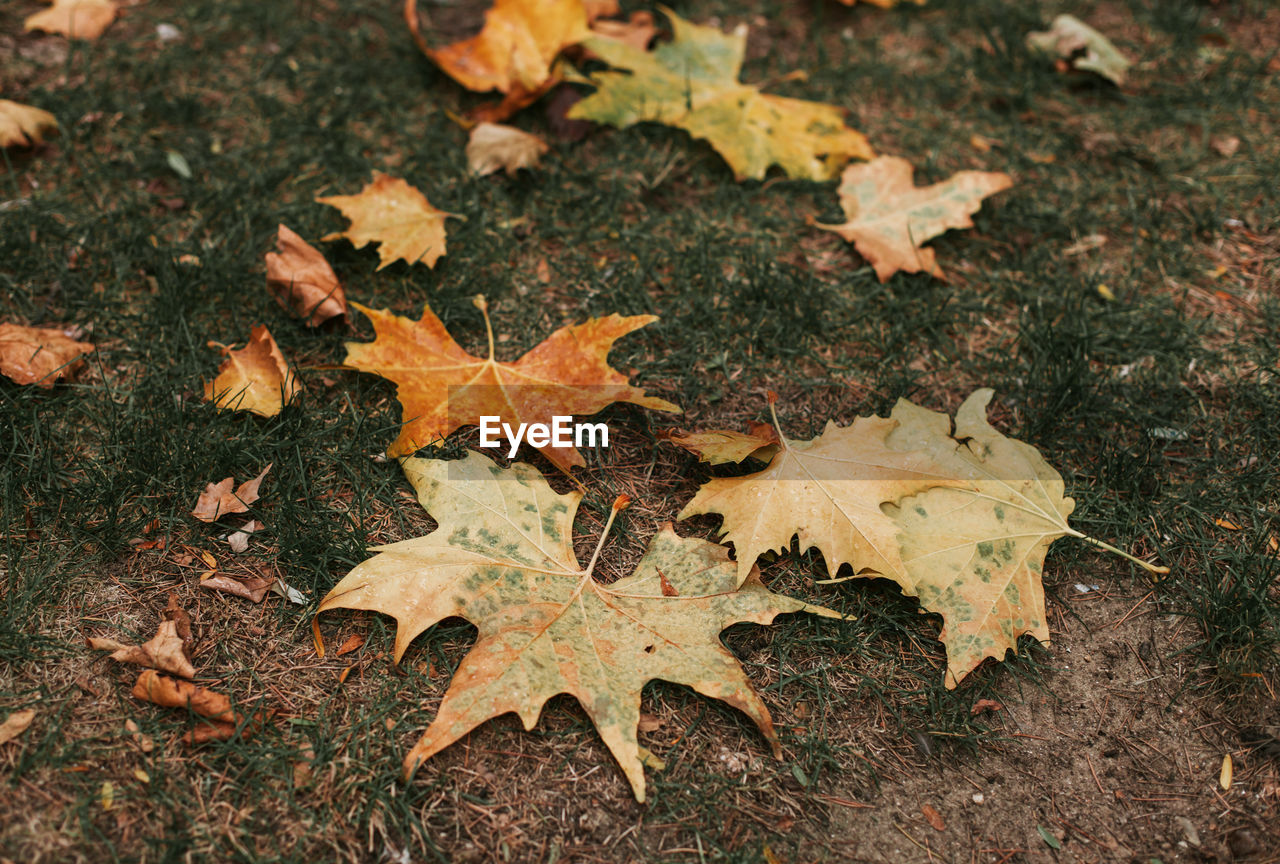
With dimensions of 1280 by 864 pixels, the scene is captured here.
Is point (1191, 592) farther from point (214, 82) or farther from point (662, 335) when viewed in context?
point (214, 82)

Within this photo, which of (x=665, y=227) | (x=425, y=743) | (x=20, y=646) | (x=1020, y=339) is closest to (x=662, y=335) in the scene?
(x=665, y=227)

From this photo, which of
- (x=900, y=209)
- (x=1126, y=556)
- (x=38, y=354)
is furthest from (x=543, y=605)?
(x=900, y=209)

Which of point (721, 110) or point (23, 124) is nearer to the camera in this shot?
point (23, 124)

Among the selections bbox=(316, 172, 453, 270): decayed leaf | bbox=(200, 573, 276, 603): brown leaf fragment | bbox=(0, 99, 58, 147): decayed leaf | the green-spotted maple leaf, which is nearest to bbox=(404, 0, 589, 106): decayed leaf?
bbox=(316, 172, 453, 270): decayed leaf

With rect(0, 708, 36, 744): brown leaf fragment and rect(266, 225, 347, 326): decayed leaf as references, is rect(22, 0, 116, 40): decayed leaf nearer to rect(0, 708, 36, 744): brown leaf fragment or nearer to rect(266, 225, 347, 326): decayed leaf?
rect(266, 225, 347, 326): decayed leaf

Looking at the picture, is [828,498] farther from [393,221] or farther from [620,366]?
[393,221]

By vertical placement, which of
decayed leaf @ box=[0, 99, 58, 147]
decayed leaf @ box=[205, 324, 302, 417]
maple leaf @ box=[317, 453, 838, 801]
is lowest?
maple leaf @ box=[317, 453, 838, 801]

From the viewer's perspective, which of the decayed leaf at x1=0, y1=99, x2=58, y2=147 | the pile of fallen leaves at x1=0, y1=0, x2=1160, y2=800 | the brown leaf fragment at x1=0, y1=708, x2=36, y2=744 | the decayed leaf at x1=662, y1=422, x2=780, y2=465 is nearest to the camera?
the brown leaf fragment at x1=0, y1=708, x2=36, y2=744
